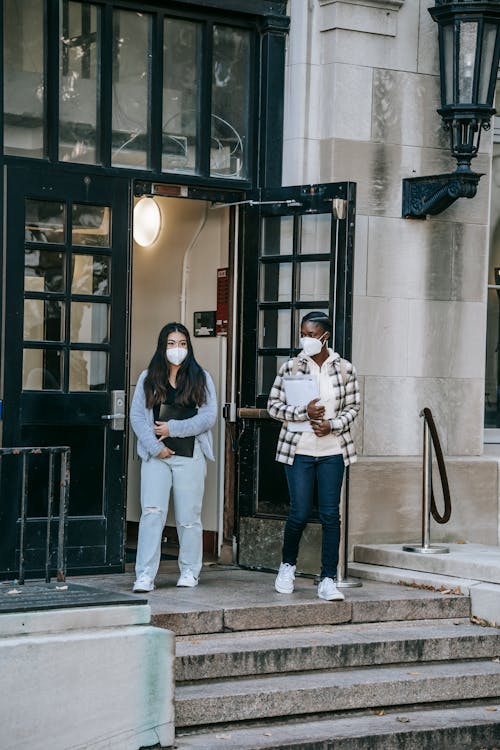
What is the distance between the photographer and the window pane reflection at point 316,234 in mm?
9523

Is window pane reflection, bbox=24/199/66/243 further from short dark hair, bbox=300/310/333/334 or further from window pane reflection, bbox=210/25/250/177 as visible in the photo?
short dark hair, bbox=300/310/333/334

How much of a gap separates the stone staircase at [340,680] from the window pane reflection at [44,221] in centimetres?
280

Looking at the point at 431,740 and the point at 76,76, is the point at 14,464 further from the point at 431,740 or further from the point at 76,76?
the point at 431,740

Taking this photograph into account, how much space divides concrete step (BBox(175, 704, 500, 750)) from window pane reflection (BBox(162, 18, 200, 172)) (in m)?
4.18

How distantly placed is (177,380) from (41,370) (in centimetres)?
98

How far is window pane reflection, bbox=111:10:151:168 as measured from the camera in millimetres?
9605

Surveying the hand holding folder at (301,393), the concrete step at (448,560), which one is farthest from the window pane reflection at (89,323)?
the concrete step at (448,560)

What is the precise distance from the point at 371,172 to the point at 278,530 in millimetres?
2621

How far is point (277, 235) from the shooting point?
9.83 m

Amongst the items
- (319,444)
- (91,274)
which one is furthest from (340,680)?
(91,274)

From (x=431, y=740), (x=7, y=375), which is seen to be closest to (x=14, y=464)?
(x=7, y=375)

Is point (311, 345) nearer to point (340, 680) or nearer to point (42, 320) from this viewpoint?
point (42, 320)

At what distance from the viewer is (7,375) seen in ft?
29.8

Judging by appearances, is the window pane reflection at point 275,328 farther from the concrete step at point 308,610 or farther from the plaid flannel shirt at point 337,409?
the concrete step at point 308,610
